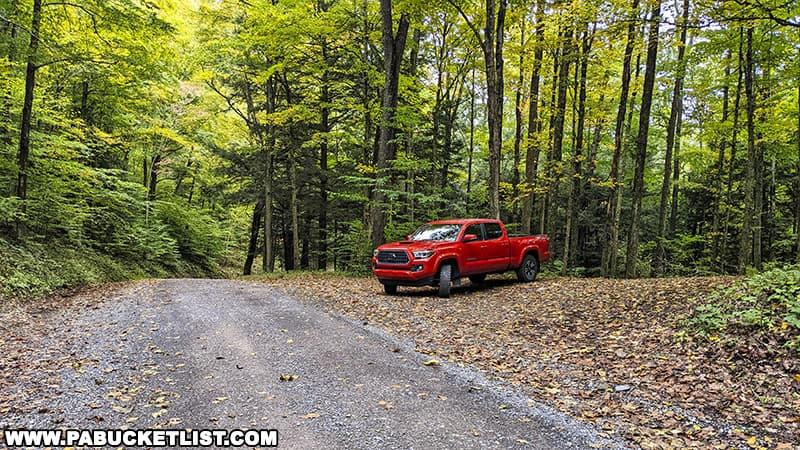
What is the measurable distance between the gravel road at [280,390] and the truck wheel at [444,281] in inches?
139

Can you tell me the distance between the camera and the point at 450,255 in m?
10.8

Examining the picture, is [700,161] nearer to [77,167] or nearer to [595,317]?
[595,317]

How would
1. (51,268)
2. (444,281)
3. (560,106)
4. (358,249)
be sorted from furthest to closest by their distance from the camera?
(358,249), (560,106), (51,268), (444,281)

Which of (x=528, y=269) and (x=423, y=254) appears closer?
(x=423, y=254)

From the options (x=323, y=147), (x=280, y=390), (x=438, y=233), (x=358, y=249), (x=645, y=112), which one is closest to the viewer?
(x=280, y=390)

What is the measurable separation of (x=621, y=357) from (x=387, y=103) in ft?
36.7

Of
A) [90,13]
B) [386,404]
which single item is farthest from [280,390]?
[90,13]

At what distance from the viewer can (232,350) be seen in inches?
249

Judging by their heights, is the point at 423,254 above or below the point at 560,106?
below

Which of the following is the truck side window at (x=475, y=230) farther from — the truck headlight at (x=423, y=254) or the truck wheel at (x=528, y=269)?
the truck wheel at (x=528, y=269)

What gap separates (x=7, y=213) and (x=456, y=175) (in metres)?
17.3

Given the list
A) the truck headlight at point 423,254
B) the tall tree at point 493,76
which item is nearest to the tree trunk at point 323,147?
the tall tree at point 493,76

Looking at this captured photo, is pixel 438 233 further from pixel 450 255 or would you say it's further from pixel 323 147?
pixel 323 147

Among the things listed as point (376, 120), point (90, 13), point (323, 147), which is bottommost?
point (323, 147)
